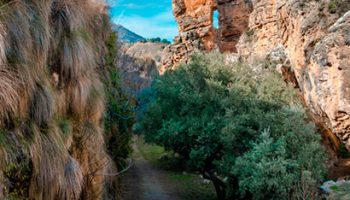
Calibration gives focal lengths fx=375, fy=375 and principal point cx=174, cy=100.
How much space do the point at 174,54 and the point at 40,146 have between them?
78.3 ft

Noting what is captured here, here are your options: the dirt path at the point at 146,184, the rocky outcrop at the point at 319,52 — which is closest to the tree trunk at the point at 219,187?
the dirt path at the point at 146,184

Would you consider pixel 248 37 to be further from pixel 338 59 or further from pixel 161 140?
pixel 338 59

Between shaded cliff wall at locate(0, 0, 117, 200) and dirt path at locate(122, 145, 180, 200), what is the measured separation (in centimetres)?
895

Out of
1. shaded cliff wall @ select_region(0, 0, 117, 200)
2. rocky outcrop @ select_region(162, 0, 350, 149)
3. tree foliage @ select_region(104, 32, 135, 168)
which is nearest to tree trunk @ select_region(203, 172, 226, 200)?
tree foliage @ select_region(104, 32, 135, 168)

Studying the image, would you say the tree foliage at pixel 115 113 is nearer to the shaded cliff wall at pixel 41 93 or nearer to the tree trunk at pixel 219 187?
the tree trunk at pixel 219 187

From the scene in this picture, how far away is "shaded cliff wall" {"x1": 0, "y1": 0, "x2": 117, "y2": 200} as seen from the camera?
12.1 ft

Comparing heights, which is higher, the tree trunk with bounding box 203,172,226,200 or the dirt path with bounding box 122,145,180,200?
the tree trunk with bounding box 203,172,226,200

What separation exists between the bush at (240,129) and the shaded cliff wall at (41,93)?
6.63m

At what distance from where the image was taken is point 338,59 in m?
7.85

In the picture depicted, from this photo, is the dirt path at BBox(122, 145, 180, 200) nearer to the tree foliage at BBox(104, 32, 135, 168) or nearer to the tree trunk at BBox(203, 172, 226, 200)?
the tree trunk at BBox(203, 172, 226, 200)

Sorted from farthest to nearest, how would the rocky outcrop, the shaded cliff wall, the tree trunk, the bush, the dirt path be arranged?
1. the dirt path
2. the tree trunk
3. the bush
4. the rocky outcrop
5. the shaded cliff wall

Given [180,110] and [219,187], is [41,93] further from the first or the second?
[180,110]

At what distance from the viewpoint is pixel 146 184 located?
16.6 m

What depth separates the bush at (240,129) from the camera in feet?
33.9
